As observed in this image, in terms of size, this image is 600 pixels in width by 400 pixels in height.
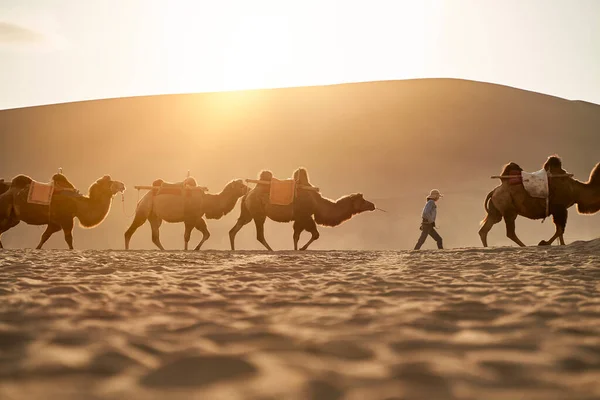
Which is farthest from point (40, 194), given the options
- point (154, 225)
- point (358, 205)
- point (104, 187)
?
point (358, 205)

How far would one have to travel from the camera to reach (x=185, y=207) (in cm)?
1417

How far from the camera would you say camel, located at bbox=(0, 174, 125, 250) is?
42.7 feet

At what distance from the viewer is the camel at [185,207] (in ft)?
46.4

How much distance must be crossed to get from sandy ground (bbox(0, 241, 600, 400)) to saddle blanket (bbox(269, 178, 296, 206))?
8.68 metres

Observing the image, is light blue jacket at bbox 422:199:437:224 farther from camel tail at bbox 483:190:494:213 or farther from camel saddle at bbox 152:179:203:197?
camel saddle at bbox 152:179:203:197

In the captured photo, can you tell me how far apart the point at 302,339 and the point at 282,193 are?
1106cm

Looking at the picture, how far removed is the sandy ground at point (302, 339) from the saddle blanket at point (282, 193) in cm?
868

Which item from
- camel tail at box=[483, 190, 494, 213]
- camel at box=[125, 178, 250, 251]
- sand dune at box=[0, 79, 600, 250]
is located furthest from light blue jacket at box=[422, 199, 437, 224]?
sand dune at box=[0, 79, 600, 250]

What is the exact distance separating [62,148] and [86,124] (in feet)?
19.8

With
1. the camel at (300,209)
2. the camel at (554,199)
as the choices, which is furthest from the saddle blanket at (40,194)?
the camel at (554,199)

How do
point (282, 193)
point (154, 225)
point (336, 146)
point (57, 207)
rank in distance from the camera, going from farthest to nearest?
point (336, 146), point (154, 225), point (282, 193), point (57, 207)

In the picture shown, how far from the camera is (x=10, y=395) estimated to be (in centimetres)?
190

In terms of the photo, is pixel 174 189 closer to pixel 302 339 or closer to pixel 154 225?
pixel 154 225

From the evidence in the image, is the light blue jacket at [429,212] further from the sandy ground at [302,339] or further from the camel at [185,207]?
the sandy ground at [302,339]
